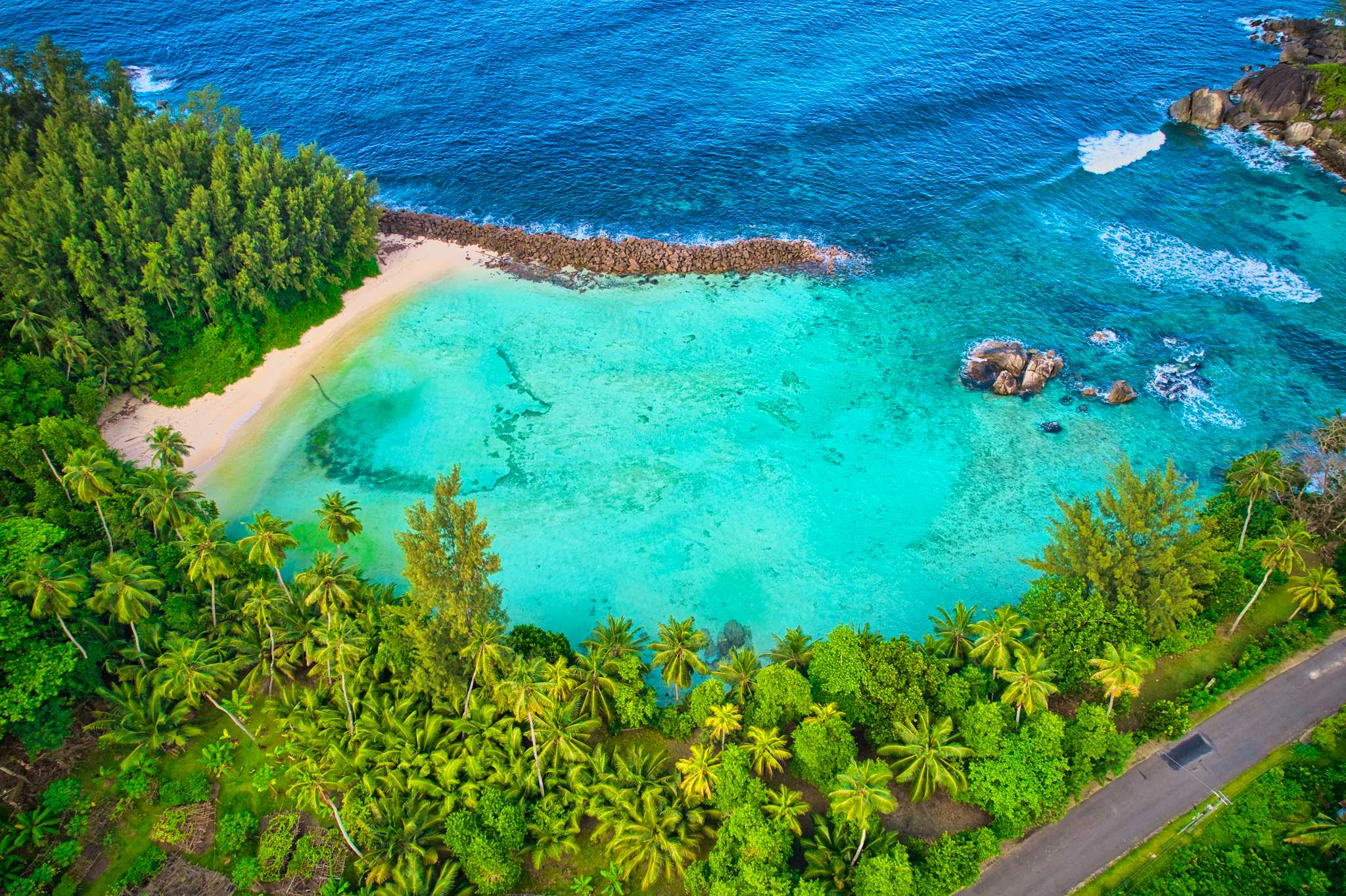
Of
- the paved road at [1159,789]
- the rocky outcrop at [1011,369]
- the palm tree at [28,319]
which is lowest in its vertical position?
the paved road at [1159,789]

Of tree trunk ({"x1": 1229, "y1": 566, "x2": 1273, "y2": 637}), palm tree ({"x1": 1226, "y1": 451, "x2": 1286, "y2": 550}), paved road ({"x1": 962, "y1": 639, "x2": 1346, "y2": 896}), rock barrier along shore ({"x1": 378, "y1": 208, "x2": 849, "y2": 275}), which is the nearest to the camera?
paved road ({"x1": 962, "y1": 639, "x2": 1346, "y2": 896})

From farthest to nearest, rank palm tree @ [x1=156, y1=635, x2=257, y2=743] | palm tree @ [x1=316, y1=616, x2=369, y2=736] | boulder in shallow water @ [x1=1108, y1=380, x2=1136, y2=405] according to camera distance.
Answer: boulder in shallow water @ [x1=1108, y1=380, x2=1136, y2=405], palm tree @ [x1=156, y1=635, x2=257, y2=743], palm tree @ [x1=316, y1=616, x2=369, y2=736]

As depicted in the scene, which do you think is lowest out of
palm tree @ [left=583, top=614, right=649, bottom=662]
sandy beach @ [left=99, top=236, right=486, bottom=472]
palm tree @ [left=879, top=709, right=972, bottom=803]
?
palm tree @ [left=879, top=709, right=972, bottom=803]

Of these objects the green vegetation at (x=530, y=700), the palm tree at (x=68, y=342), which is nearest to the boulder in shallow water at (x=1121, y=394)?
the green vegetation at (x=530, y=700)

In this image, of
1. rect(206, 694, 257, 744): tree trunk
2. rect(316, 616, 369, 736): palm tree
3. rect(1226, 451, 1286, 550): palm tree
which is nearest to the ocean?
rect(1226, 451, 1286, 550): palm tree

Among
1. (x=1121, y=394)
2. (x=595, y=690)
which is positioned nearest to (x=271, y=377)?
(x=595, y=690)

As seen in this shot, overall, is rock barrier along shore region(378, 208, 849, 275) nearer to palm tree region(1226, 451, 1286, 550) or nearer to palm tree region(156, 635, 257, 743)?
palm tree region(1226, 451, 1286, 550)

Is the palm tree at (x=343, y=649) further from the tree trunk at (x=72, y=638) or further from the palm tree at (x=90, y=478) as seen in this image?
the palm tree at (x=90, y=478)
